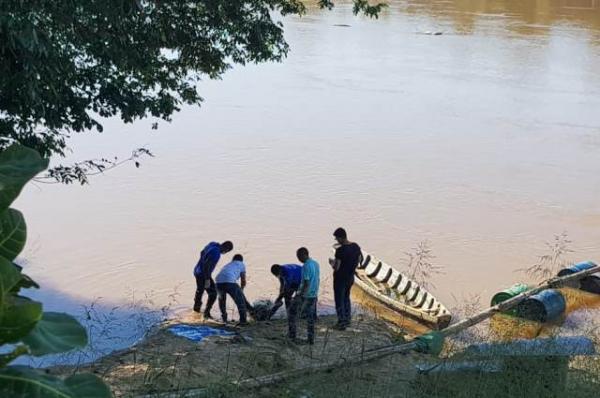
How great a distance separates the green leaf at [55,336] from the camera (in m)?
2.07

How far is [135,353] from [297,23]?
34.6 m

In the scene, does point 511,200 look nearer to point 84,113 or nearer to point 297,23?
point 84,113

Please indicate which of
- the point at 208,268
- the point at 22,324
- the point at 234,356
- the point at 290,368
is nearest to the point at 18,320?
the point at 22,324

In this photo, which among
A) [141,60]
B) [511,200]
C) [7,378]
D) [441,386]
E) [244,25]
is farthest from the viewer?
[511,200]

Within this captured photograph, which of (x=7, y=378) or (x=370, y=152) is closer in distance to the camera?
(x=7, y=378)

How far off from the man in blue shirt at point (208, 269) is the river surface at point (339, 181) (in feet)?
4.29

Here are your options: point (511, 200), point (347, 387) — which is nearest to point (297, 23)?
point (511, 200)

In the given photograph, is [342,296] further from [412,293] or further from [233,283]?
[412,293]

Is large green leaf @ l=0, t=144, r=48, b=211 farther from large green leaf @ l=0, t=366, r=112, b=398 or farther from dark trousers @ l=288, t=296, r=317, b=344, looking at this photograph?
dark trousers @ l=288, t=296, r=317, b=344

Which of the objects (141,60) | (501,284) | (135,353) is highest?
(141,60)

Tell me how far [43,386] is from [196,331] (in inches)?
349

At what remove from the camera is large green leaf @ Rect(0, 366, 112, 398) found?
6.33 feet

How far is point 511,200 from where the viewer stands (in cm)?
1819

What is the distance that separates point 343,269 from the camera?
10.3 metres
